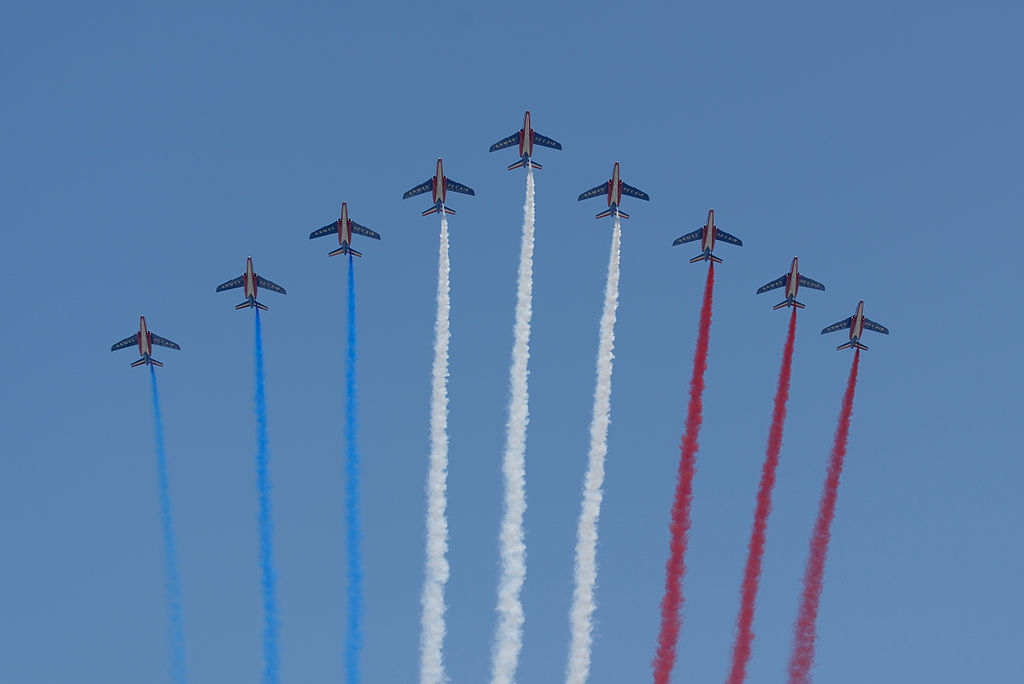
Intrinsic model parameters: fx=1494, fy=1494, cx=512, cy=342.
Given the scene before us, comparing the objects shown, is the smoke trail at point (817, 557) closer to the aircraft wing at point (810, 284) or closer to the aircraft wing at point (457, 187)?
the aircraft wing at point (810, 284)

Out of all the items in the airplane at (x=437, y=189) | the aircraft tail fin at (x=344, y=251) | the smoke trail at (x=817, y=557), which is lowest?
the smoke trail at (x=817, y=557)

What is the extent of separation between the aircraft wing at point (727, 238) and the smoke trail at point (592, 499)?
15.5 feet

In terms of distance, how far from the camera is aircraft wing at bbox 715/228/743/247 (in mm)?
71812

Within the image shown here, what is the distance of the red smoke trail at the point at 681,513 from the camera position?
209 ft

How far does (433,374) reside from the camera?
71250mm

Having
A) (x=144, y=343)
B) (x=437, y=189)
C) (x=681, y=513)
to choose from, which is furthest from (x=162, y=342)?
(x=681, y=513)

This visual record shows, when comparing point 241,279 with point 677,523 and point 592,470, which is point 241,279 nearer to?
point 592,470

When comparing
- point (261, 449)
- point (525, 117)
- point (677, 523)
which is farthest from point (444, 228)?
point (677, 523)

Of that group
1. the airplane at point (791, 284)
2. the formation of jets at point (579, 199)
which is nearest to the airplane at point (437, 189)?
the formation of jets at point (579, 199)

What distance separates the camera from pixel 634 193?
73938 mm

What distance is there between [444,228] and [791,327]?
56.3 ft

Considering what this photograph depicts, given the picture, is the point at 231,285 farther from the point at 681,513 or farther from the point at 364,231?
the point at 681,513

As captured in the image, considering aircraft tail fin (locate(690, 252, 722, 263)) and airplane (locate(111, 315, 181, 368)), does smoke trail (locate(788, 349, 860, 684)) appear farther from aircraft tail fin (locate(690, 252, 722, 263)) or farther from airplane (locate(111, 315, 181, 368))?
airplane (locate(111, 315, 181, 368))

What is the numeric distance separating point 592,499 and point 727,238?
1459 centimetres
